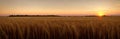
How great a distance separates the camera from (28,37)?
270 cm

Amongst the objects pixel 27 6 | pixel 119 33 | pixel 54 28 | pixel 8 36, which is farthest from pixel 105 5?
pixel 8 36

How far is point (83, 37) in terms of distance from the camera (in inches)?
109

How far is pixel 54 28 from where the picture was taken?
2.70 m

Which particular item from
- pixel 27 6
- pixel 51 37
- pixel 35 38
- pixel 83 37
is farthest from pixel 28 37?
pixel 27 6

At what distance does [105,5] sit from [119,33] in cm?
156

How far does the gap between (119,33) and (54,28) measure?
0.71 m

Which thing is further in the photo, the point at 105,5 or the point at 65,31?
the point at 105,5

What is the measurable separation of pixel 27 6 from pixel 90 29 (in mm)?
1710

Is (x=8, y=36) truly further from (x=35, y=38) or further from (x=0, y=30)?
(x=35, y=38)

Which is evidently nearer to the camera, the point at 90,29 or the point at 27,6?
the point at 90,29

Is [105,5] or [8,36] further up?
[105,5]

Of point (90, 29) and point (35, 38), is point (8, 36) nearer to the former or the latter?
point (35, 38)

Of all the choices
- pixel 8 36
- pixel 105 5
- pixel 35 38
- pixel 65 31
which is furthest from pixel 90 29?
pixel 105 5

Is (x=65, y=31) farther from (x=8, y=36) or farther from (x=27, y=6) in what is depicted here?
(x=27, y=6)
